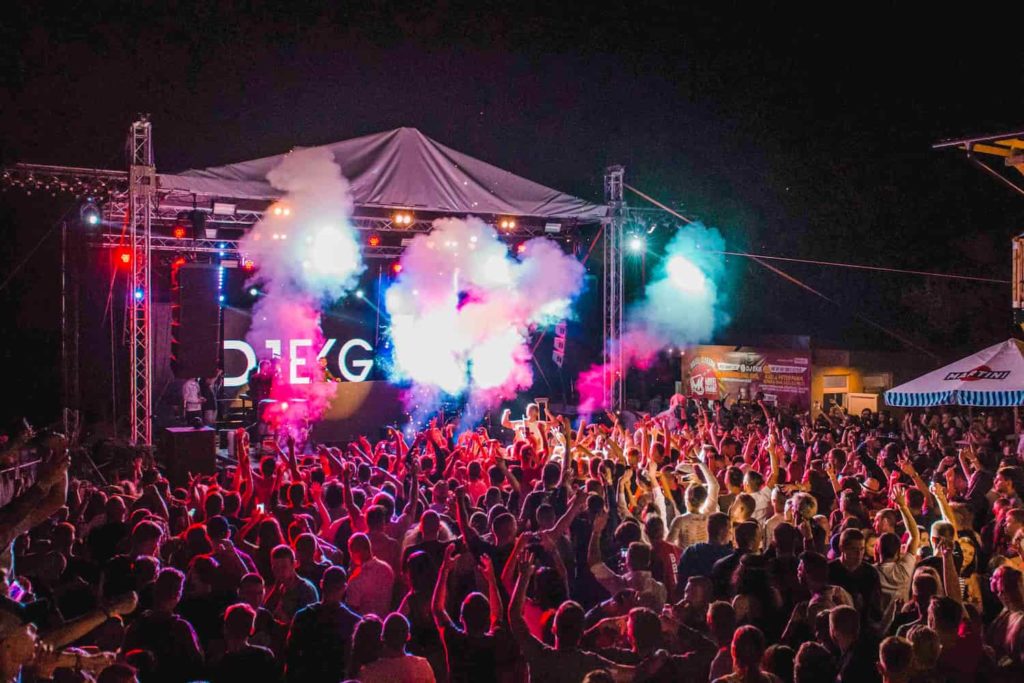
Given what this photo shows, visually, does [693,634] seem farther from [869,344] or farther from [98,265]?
[869,344]

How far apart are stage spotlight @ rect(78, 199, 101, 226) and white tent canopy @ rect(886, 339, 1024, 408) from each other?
11185 mm

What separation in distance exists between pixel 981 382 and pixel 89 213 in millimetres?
11850

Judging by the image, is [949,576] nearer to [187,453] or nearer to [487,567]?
[487,567]

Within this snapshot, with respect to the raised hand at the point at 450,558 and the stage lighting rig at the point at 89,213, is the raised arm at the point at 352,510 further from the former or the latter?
the stage lighting rig at the point at 89,213

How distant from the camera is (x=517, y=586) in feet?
11.4

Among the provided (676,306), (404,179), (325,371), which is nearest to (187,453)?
(404,179)

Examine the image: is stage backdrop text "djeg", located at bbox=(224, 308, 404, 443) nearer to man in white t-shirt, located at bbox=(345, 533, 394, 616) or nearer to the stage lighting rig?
the stage lighting rig

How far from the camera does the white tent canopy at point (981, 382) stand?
9609 millimetres

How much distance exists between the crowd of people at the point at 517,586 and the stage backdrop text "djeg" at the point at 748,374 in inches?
479

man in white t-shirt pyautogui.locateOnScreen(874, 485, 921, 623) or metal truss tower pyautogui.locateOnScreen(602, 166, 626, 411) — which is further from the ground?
metal truss tower pyautogui.locateOnScreen(602, 166, 626, 411)

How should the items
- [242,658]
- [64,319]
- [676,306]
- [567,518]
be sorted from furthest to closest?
[676,306]
[64,319]
[567,518]
[242,658]

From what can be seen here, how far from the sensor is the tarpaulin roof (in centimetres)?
1070

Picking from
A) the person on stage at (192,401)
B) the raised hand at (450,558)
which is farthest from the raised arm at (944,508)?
the person on stage at (192,401)

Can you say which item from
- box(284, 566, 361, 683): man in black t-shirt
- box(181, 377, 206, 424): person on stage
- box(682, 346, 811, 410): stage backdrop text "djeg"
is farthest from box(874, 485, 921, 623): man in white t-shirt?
box(682, 346, 811, 410): stage backdrop text "djeg"
